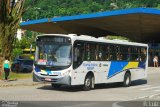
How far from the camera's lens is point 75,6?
96812mm

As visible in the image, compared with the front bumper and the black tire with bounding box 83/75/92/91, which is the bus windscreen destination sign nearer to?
the front bumper

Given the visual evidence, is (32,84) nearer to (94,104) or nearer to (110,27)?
(94,104)

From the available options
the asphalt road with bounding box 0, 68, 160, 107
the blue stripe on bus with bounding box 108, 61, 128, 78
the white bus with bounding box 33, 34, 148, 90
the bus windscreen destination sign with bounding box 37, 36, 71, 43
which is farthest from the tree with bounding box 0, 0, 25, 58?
the blue stripe on bus with bounding box 108, 61, 128, 78

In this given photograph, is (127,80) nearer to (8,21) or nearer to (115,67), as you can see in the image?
(115,67)

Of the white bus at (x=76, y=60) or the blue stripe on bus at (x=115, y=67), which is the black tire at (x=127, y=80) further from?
the white bus at (x=76, y=60)

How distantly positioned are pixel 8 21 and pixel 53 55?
31.5 feet

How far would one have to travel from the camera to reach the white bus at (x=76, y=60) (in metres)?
19.3

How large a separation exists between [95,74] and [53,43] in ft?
10.4

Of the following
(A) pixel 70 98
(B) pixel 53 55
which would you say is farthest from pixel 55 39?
(A) pixel 70 98

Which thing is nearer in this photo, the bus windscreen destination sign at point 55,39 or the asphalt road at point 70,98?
the asphalt road at point 70,98

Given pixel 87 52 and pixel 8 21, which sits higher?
pixel 8 21

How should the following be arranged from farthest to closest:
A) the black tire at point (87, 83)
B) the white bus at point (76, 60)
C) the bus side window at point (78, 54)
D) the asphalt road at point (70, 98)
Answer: the black tire at point (87, 83) → the bus side window at point (78, 54) → the white bus at point (76, 60) → the asphalt road at point (70, 98)

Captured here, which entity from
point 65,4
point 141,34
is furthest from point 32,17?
point 141,34

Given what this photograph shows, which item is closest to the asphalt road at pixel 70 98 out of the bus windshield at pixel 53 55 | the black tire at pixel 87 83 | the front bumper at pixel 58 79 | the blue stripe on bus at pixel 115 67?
the front bumper at pixel 58 79
